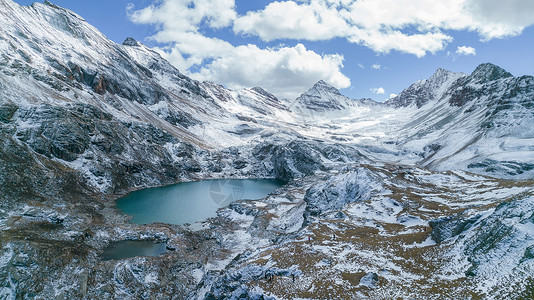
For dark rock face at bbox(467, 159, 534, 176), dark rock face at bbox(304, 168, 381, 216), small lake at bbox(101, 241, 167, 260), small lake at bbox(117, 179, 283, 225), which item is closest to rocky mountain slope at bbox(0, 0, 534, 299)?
dark rock face at bbox(304, 168, 381, 216)

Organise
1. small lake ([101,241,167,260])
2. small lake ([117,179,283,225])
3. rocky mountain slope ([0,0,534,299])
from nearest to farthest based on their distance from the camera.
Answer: rocky mountain slope ([0,0,534,299])
small lake ([101,241,167,260])
small lake ([117,179,283,225])

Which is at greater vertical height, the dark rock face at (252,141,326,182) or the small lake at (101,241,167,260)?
the dark rock face at (252,141,326,182)

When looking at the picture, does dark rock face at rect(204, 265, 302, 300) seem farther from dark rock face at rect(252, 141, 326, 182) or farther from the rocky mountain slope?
dark rock face at rect(252, 141, 326, 182)

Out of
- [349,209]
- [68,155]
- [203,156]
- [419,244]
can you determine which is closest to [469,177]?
[349,209]

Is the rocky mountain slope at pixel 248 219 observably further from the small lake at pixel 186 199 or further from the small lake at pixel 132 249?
the small lake at pixel 186 199

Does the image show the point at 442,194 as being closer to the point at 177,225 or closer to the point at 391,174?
the point at 391,174

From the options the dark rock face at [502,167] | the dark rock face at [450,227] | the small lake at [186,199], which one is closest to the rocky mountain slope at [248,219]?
the dark rock face at [450,227]

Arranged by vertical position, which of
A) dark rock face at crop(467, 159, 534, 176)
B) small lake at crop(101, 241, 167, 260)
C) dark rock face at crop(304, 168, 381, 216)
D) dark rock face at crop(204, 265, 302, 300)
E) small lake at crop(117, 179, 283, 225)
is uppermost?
dark rock face at crop(467, 159, 534, 176)

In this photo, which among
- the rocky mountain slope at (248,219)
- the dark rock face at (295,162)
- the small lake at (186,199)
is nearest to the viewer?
the rocky mountain slope at (248,219)

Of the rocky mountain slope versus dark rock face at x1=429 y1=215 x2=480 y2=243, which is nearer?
the rocky mountain slope
